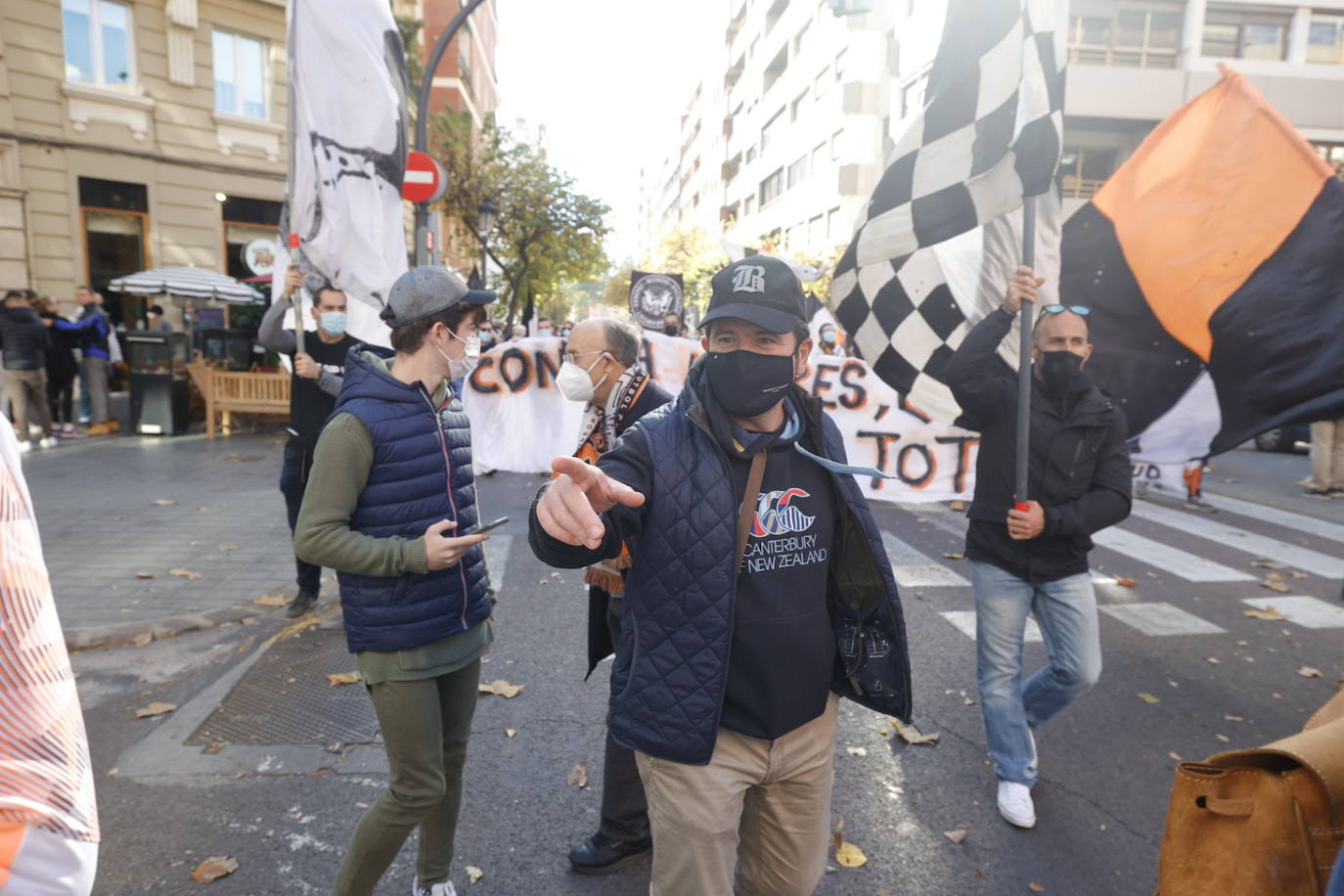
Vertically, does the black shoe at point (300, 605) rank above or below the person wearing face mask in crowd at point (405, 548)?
below

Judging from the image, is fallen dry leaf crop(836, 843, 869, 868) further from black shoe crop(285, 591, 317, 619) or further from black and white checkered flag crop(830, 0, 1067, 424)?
black shoe crop(285, 591, 317, 619)

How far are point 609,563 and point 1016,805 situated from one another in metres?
2.03

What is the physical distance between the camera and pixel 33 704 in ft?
3.24

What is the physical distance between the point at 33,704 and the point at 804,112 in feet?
159

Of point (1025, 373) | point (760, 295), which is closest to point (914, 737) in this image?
point (1025, 373)

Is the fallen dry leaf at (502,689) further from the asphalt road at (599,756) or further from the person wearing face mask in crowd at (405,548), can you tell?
the person wearing face mask in crowd at (405,548)

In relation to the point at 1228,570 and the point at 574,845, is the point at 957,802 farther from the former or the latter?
the point at 1228,570

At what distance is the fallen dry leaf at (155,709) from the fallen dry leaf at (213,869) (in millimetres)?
1485

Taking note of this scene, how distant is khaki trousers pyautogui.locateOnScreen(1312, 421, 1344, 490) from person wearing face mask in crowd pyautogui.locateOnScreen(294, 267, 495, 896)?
1254cm

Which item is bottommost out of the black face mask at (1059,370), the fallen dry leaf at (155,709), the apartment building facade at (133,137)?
the fallen dry leaf at (155,709)

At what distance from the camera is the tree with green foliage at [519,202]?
2270cm

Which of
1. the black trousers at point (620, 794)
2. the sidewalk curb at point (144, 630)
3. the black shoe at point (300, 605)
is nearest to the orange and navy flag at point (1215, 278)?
the black trousers at point (620, 794)

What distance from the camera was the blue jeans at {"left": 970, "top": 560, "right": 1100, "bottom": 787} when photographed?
11.1 ft

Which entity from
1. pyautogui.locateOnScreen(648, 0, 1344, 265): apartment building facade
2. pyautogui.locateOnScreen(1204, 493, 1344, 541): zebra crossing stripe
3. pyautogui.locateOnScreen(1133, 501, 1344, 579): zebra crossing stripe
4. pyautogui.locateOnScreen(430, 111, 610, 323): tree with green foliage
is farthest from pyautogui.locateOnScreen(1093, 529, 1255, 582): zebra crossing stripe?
pyautogui.locateOnScreen(430, 111, 610, 323): tree with green foliage
